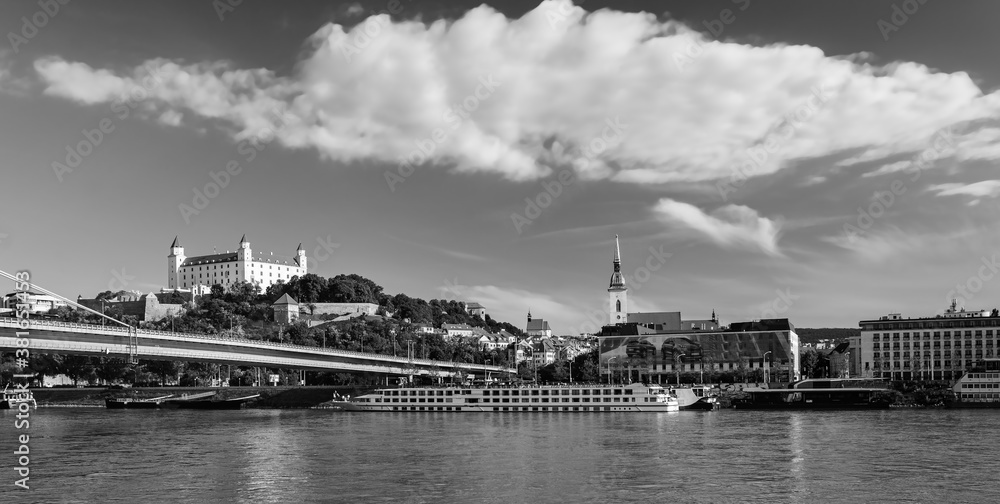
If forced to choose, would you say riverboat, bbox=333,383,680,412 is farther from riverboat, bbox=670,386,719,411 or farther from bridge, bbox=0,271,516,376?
bridge, bbox=0,271,516,376

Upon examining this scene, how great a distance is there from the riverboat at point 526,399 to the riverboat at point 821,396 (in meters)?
15.4

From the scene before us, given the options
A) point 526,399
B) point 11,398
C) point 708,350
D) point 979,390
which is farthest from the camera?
point 708,350

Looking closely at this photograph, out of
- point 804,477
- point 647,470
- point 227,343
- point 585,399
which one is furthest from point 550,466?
point 227,343

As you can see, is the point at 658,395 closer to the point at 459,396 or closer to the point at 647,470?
the point at 459,396

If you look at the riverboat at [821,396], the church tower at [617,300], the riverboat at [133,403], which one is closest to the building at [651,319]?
the church tower at [617,300]

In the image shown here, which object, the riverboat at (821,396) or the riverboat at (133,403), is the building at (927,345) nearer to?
the riverboat at (821,396)

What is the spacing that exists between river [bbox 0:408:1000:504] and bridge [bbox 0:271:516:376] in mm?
7028

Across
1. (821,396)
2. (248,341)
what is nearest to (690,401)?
A: (821,396)

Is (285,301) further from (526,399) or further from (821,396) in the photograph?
(821,396)

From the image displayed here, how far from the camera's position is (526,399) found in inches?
3561

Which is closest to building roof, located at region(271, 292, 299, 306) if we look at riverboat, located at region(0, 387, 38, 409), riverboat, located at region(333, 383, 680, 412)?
riverboat, located at region(0, 387, 38, 409)

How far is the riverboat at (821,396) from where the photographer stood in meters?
94.4

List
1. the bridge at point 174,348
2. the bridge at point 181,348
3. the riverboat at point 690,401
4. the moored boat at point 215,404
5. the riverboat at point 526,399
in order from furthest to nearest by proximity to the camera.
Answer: the moored boat at point 215,404
the riverboat at point 690,401
the riverboat at point 526,399
the bridge at point 181,348
the bridge at point 174,348

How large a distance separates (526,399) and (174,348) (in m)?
34.4
